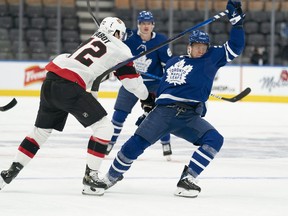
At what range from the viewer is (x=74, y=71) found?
16.0 feet

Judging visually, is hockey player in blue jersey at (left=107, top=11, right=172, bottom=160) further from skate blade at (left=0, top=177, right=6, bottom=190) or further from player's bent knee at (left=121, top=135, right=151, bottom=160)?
skate blade at (left=0, top=177, right=6, bottom=190)

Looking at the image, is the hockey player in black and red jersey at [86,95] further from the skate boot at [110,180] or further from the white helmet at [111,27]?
the skate boot at [110,180]

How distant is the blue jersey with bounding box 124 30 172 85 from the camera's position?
7039 millimetres

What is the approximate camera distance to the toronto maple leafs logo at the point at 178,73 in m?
5.06

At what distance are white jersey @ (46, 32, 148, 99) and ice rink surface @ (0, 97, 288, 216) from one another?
2.15 feet

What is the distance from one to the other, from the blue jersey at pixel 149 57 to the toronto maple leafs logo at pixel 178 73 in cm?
186

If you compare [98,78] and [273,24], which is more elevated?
[98,78]

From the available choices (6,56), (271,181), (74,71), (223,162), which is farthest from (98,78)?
(6,56)

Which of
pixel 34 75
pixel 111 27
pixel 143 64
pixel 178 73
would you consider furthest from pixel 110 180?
pixel 34 75

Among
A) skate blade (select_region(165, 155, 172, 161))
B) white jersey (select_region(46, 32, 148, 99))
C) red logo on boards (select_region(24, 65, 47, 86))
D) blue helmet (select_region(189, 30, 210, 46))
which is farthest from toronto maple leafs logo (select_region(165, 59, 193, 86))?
red logo on boards (select_region(24, 65, 47, 86))

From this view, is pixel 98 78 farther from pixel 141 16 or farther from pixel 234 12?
pixel 141 16

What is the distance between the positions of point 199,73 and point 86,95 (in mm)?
676

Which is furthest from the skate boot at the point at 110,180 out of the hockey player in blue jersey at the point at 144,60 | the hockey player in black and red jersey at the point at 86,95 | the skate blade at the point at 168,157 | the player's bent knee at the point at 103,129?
the hockey player in blue jersey at the point at 144,60

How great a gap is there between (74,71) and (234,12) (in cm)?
98
